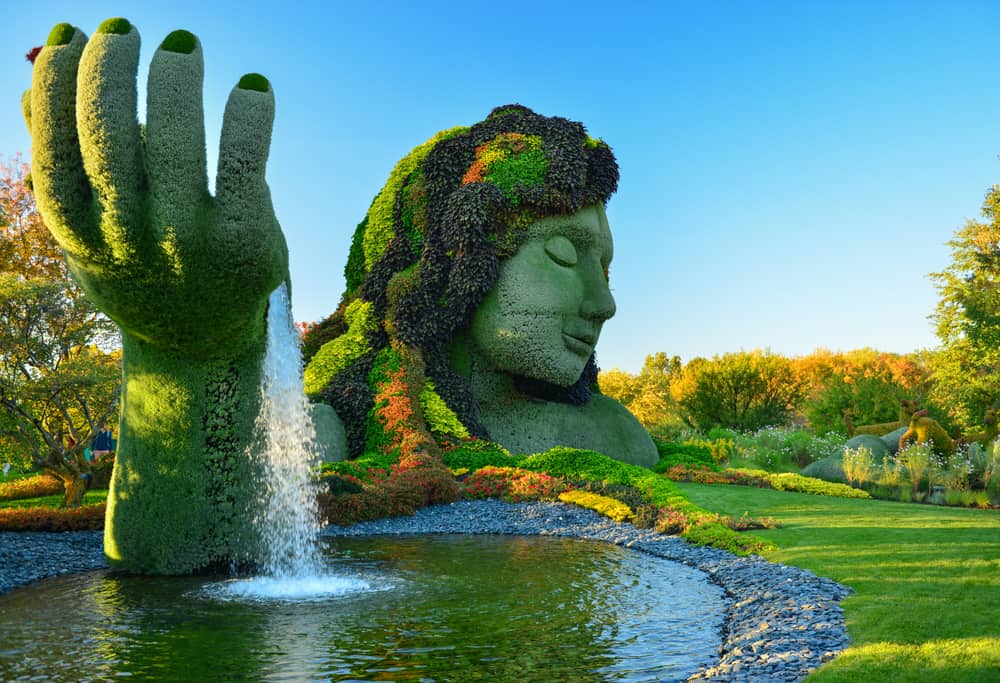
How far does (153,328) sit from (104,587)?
2495 millimetres

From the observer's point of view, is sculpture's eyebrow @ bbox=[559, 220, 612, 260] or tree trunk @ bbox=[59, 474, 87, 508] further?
sculpture's eyebrow @ bbox=[559, 220, 612, 260]

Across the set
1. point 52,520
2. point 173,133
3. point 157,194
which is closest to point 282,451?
point 157,194

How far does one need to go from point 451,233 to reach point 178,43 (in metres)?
9.55

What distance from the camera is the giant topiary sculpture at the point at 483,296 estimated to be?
15.6 m

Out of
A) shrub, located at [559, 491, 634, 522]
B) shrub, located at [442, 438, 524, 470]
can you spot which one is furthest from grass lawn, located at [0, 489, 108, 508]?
shrub, located at [559, 491, 634, 522]

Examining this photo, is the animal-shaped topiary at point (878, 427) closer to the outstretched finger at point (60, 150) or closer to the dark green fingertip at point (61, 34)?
the outstretched finger at point (60, 150)

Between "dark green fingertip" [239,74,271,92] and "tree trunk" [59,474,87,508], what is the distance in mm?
9587

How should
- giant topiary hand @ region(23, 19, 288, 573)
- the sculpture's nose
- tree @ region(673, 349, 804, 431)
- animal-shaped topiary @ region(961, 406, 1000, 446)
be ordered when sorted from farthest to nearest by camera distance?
tree @ region(673, 349, 804, 431)
animal-shaped topiary @ region(961, 406, 1000, 446)
the sculpture's nose
giant topiary hand @ region(23, 19, 288, 573)

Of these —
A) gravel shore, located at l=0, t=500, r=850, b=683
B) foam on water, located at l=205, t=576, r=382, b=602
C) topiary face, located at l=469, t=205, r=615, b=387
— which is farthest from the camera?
topiary face, located at l=469, t=205, r=615, b=387

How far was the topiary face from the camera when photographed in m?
16.0

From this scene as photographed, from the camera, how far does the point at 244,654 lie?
5.18 meters

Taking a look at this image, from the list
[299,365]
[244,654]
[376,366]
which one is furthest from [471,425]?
[244,654]

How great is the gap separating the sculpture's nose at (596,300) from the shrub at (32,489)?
11.7m

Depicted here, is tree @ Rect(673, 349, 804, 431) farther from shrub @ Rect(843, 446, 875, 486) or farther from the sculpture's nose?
the sculpture's nose
